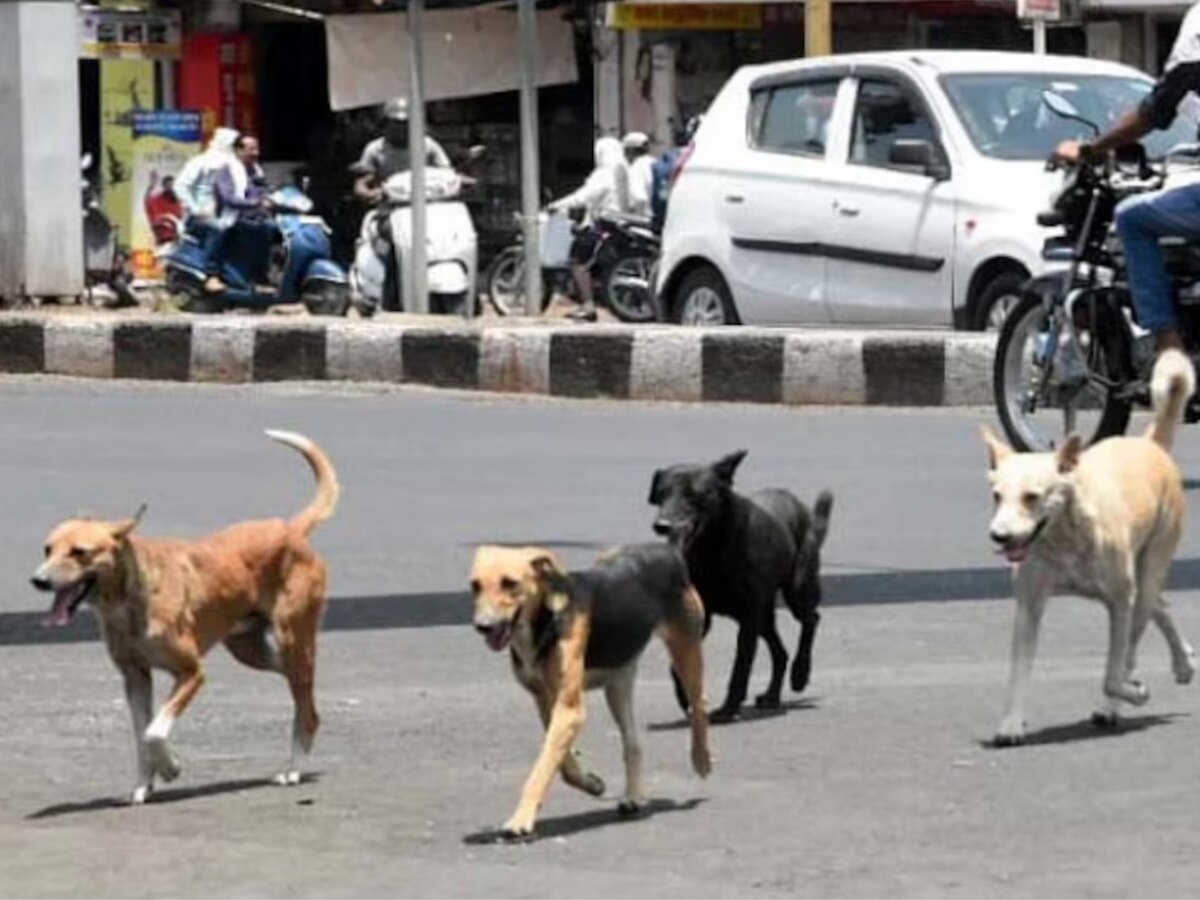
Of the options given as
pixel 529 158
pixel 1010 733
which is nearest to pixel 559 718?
pixel 1010 733

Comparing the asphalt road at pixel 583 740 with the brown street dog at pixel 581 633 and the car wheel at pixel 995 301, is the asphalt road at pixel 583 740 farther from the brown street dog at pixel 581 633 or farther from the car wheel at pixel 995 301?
the car wheel at pixel 995 301

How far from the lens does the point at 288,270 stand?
80.9 ft

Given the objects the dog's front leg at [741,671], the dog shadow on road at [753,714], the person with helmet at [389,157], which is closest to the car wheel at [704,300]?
the person with helmet at [389,157]

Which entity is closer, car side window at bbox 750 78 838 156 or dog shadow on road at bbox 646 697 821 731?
dog shadow on road at bbox 646 697 821 731

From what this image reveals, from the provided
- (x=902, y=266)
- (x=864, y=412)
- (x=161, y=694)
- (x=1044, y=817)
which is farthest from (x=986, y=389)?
(x=1044, y=817)

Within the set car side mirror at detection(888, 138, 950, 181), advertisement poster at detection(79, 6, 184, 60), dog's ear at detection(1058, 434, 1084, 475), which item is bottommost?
dog's ear at detection(1058, 434, 1084, 475)

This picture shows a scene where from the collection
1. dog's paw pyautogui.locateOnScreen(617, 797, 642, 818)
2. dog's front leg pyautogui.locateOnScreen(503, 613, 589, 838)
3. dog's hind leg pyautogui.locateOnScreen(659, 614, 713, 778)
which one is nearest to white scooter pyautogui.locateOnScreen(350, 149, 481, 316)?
dog's hind leg pyautogui.locateOnScreen(659, 614, 713, 778)

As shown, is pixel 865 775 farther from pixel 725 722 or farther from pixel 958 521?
pixel 958 521

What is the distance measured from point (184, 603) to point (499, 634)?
0.95 metres

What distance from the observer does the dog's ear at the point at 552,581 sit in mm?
6531

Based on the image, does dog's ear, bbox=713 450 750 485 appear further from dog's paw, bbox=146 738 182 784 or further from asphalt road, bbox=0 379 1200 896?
dog's paw, bbox=146 738 182 784

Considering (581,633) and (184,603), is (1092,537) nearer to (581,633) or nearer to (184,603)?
(581,633)

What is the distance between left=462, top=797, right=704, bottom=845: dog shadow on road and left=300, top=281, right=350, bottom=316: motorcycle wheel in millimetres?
17306

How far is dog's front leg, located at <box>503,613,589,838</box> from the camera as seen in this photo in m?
6.54
